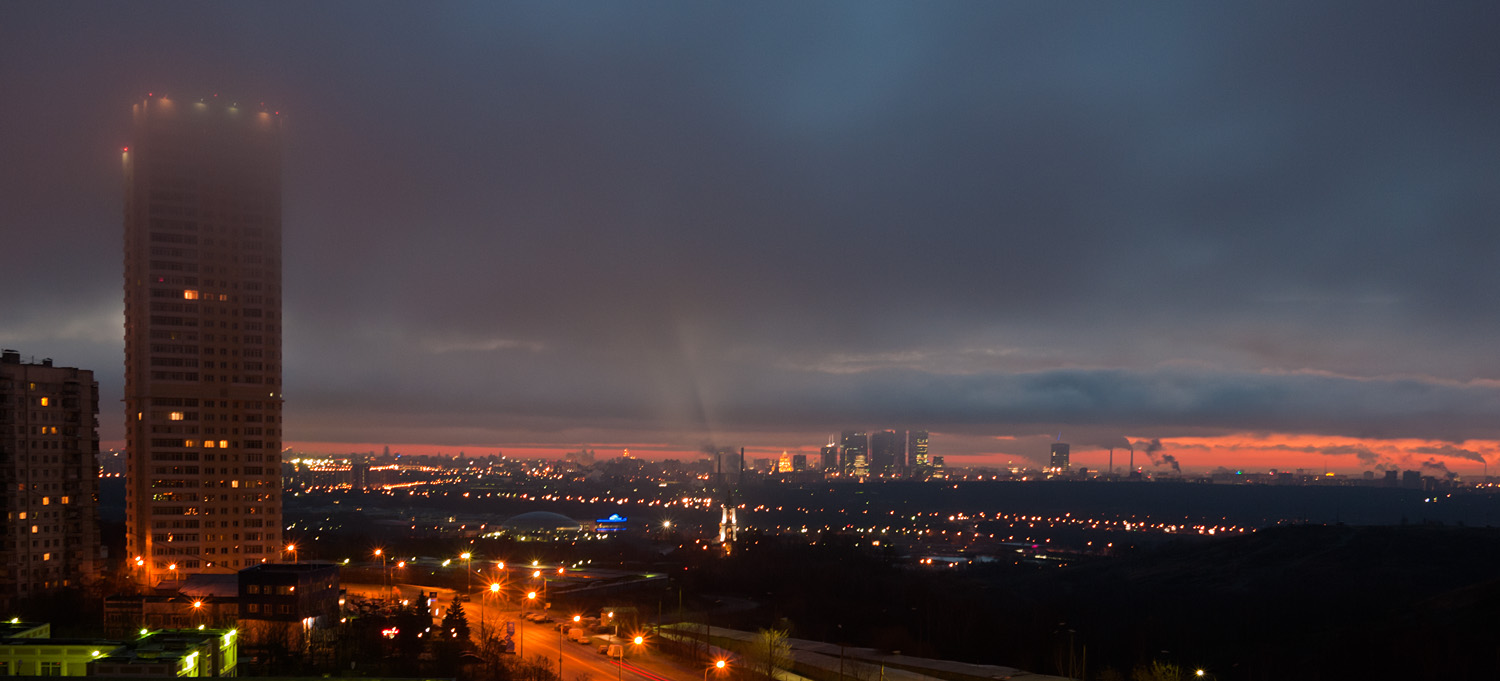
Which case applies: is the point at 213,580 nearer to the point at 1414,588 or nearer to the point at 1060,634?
the point at 1060,634

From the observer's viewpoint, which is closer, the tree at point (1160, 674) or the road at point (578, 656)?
the tree at point (1160, 674)

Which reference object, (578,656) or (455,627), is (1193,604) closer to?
(578,656)

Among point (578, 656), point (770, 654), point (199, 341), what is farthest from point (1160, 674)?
point (199, 341)

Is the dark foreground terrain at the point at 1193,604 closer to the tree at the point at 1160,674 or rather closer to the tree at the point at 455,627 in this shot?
the tree at the point at 1160,674

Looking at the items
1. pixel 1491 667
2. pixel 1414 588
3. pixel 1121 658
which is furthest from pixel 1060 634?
pixel 1414 588

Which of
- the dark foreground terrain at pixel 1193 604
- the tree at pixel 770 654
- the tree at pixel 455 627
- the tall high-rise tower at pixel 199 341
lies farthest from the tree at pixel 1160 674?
Answer: the tall high-rise tower at pixel 199 341

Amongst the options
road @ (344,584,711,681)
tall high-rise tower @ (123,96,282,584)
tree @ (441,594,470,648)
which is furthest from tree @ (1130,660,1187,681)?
tall high-rise tower @ (123,96,282,584)
